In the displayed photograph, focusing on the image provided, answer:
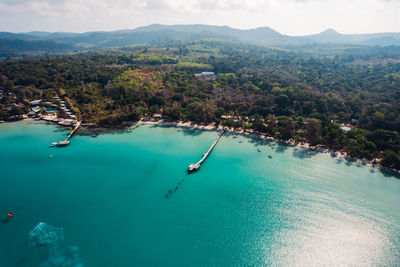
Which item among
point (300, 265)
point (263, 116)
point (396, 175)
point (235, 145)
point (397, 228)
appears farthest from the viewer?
point (263, 116)

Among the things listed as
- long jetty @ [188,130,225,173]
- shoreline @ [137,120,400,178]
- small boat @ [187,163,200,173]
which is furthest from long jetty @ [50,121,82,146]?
long jetty @ [188,130,225,173]

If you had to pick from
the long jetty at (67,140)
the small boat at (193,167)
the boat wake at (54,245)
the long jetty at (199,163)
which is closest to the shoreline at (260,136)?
the long jetty at (67,140)

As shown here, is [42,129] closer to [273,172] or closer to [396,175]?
[273,172]

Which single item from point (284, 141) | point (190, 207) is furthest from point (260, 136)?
point (190, 207)

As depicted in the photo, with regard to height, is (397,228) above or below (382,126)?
below

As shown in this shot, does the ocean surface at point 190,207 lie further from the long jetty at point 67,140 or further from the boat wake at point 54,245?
the long jetty at point 67,140

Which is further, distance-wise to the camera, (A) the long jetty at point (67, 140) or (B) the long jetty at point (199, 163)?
(A) the long jetty at point (67, 140)

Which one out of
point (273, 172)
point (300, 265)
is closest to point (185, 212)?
point (300, 265)
